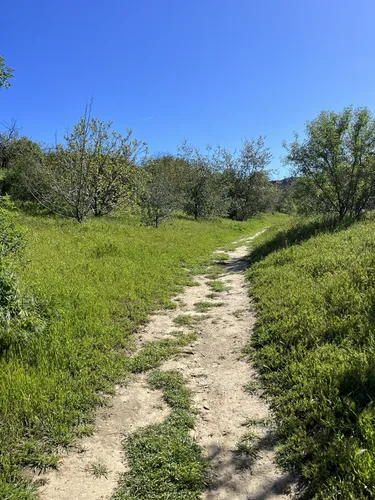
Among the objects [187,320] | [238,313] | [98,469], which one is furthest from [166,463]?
[238,313]

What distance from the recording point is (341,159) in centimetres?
1332

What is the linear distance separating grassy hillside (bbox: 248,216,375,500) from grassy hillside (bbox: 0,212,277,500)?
1941 mm

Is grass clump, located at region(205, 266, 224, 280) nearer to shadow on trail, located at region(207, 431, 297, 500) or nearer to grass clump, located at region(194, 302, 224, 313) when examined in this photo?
grass clump, located at region(194, 302, 224, 313)

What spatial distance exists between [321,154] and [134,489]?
13859mm

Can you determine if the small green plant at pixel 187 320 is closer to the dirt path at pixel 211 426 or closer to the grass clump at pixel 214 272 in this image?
the dirt path at pixel 211 426

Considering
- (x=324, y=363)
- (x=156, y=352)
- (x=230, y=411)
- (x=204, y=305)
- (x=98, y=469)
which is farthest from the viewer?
(x=204, y=305)

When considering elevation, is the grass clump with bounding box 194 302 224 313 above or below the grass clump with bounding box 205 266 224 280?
below

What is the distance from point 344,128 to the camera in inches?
516

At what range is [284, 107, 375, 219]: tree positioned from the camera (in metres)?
12.9

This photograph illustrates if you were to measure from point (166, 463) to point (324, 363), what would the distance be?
2.32 m

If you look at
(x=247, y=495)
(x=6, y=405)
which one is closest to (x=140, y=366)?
(x=6, y=405)

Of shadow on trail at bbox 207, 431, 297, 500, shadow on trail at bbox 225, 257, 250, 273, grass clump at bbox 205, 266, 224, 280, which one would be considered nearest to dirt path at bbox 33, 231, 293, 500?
shadow on trail at bbox 207, 431, 297, 500

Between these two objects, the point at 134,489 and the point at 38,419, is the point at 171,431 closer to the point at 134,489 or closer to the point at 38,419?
the point at 134,489

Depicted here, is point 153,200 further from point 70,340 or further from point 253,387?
point 253,387
